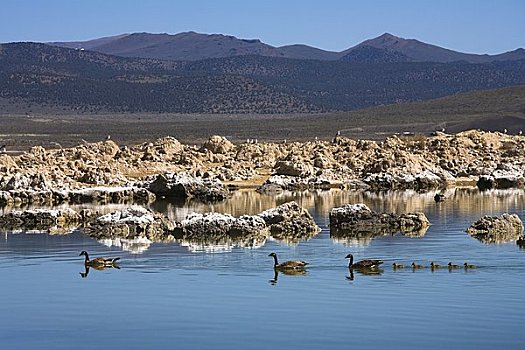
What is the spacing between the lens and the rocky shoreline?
3662 centimetres

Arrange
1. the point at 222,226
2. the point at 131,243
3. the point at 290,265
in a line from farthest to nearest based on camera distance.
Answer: the point at 222,226
the point at 131,243
the point at 290,265

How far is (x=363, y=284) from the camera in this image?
766 inches

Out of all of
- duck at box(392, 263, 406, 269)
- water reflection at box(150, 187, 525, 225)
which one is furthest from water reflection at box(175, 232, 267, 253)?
water reflection at box(150, 187, 525, 225)

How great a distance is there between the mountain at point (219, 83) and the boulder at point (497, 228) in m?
99.4

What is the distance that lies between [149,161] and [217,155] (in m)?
3.41

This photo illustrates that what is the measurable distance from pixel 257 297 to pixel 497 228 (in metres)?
10.1

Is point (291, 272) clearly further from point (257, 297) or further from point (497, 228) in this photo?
point (497, 228)

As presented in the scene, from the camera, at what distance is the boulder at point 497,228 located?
26.2 meters

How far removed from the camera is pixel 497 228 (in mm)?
26875

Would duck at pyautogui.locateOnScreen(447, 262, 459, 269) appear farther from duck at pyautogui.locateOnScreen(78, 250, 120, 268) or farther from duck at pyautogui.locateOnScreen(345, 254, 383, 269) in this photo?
duck at pyautogui.locateOnScreen(78, 250, 120, 268)

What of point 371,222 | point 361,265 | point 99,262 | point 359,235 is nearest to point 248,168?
point 371,222

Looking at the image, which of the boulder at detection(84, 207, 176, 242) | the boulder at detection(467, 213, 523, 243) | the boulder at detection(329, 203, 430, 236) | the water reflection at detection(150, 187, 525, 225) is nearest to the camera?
the boulder at detection(84, 207, 176, 242)

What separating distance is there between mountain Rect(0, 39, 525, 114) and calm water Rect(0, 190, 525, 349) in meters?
102

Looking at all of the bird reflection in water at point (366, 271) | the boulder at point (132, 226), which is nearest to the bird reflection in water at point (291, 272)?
the bird reflection in water at point (366, 271)
